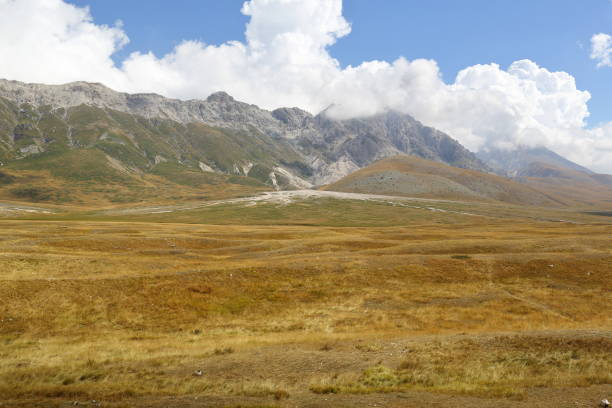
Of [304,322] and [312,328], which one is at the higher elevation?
[312,328]

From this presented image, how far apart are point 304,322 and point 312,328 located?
1.81 m

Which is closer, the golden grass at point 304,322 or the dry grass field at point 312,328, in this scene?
the dry grass field at point 312,328

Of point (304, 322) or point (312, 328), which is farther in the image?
point (304, 322)

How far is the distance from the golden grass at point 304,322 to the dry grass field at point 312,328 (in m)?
0.15

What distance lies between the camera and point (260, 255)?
59938mm

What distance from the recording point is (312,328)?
30.5 m

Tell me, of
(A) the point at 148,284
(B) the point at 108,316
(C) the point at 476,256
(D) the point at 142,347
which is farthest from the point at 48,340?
(C) the point at 476,256

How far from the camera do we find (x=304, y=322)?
32.2 metres

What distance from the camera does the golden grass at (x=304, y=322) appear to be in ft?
59.3

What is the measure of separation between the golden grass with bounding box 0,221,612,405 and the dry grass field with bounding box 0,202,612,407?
148 mm

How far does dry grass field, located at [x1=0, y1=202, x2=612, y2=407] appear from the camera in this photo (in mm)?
16641

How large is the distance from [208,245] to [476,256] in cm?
4976

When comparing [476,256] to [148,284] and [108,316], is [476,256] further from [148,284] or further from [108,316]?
[108,316]

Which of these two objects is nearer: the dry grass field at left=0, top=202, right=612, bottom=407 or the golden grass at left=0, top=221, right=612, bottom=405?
the dry grass field at left=0, top=202, right=612, bottom=407
